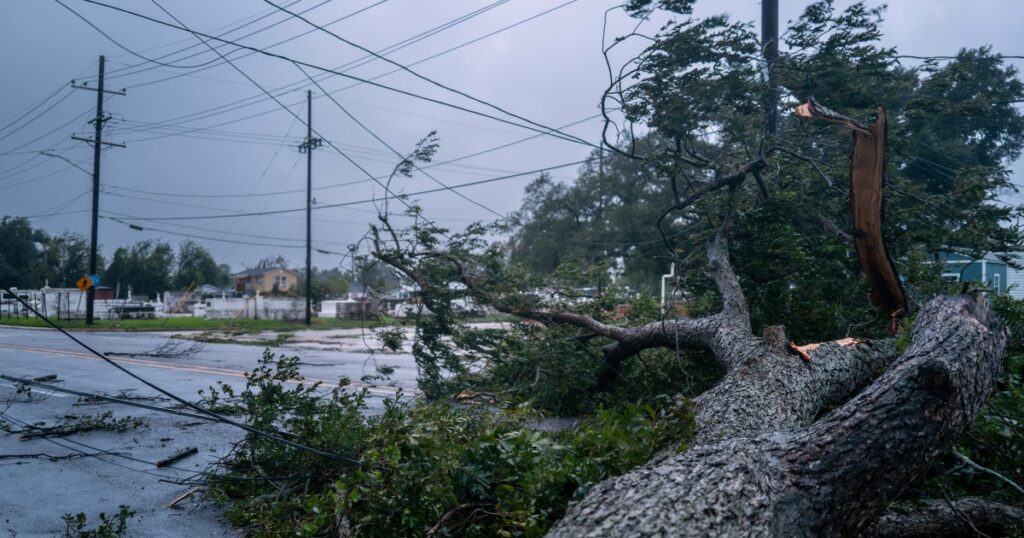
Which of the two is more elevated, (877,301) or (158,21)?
(158,21)

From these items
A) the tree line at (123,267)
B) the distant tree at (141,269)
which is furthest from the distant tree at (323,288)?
the distant tree at (141,269)

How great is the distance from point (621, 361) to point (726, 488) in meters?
4.79

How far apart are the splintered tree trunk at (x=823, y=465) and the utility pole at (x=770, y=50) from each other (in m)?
5.40

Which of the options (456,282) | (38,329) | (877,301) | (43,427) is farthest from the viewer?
(38,329)

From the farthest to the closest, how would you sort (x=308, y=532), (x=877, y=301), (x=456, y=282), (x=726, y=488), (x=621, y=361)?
(x=456, y=282)
(x=621, y=361)
(x=877, y=301)
(x=308, y=532)
(x=726, y=488)

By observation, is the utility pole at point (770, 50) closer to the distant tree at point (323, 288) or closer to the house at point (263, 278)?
the distant tree at point (323, 288)

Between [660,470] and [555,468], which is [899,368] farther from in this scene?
[555,468]

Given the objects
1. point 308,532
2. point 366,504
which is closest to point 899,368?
point 366,504

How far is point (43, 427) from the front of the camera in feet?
22.4

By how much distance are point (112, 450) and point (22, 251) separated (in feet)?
57.4

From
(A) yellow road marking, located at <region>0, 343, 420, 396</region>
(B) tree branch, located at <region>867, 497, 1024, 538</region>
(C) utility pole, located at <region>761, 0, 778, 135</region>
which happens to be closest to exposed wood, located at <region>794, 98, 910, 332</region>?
(B) tree branch, located at <region>867, 497, 1024, 538</region>

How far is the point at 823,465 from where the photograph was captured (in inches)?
108

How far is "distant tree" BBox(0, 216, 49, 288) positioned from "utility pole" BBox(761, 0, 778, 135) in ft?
49.0

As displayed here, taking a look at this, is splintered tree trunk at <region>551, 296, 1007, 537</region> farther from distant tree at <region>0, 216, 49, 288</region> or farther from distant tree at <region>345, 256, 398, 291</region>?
distant tree at <region>0, 216, 49, 288</region>
